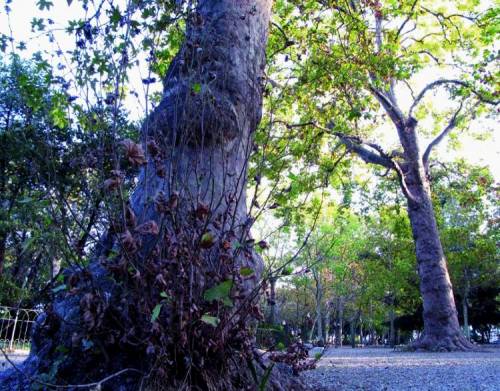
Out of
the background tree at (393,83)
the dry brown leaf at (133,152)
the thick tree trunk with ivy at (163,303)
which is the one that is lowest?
the thick tree trunk with ivy at (163,303)

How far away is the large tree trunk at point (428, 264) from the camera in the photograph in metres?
9.95

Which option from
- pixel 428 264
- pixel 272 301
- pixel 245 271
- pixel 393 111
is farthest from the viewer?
pixel 393 111

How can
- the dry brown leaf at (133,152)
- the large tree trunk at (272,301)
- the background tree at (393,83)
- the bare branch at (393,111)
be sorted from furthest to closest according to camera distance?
the bare branch at (393,111)
the background tree at (393,83)
the large tree trunk at (272,301)
the dry brown leaf at (133,152)

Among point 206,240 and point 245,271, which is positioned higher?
point 206,240

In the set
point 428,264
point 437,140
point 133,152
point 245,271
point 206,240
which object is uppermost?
point 437,140

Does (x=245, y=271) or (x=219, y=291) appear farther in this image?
(x=245, y=271)

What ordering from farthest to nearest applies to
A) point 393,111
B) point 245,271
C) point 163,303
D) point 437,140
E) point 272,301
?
point 437,140, point 393,111, point 272,301, point 245,271, point 163,303

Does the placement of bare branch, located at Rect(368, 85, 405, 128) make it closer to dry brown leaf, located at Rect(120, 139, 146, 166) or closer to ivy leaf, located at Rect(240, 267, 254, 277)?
ivy leaf, located at Rect(240, 267, 254, 277)

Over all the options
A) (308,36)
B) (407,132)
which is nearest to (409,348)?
(407,132)

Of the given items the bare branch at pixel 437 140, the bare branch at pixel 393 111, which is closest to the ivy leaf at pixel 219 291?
the bare branch at pixel 393 111

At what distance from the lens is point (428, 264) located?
35.8ft

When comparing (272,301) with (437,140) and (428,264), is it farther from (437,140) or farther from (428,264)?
(437,140)

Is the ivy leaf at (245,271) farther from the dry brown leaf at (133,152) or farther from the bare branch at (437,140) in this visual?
the bare branch at (437,140)

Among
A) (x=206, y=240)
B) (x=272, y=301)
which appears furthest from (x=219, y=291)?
(x=272, y=301)
